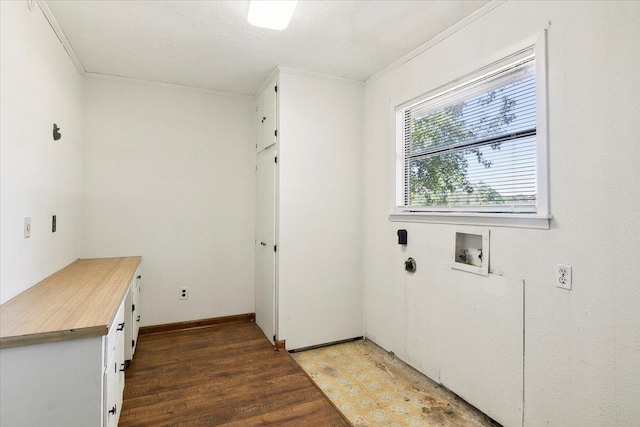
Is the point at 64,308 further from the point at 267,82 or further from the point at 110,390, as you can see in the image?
the point at 267,82

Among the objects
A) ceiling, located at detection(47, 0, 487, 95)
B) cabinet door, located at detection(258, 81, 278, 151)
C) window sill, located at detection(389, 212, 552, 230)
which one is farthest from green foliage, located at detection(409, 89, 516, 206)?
cabinet door, located at detection(258, 81, 278, 151)

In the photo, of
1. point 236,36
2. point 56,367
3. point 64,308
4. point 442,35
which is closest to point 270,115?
point 236,36

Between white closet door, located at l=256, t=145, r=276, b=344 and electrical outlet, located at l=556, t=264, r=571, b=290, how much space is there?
2.19m

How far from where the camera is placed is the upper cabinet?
10.4 ft

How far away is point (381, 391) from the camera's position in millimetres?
2424

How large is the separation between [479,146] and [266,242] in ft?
7.02

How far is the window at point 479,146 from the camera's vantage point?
6.15 feet

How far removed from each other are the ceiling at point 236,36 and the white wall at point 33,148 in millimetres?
305

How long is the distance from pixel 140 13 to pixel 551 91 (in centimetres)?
254

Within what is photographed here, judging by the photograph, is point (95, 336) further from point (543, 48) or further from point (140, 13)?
point (543, 48)

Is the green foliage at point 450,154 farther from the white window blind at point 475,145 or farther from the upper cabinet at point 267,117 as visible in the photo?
the upper cabinet at point 267,117

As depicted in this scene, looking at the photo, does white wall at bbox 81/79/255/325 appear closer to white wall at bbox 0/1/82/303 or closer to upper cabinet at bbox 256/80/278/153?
upper cabinet at bbox 256/80/278/153

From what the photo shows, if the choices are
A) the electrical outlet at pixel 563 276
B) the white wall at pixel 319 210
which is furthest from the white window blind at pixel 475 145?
the white wall at pixel 319 210

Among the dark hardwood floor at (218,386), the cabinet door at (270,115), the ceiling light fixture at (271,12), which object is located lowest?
the dark hardwood floor at (218,386)
